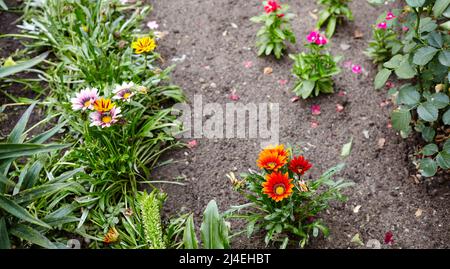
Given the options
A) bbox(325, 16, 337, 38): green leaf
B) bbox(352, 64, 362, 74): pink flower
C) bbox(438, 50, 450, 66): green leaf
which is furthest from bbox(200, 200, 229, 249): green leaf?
bbox(325, 16, 337, 38): green leaf

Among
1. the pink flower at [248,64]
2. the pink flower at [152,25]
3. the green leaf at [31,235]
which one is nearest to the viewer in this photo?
the green leaf at [31,235]

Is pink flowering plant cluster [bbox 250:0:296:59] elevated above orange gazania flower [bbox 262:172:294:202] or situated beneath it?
elevated above

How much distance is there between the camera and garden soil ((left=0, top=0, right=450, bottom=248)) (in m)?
2.54

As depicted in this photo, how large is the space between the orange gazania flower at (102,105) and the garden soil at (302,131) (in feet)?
1.68

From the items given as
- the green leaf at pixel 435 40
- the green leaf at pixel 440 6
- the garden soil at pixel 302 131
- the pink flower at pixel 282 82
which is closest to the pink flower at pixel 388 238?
the garden soil at pixel 302 131

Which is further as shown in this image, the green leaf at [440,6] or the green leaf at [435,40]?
the green leaf at [435,40]

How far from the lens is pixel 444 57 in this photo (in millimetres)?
2326

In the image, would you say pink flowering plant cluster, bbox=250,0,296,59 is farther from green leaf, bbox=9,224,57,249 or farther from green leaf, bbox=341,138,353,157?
green leaf, bbox=9,224,57,249

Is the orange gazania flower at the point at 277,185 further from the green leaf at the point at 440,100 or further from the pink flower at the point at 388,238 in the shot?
the green leaf at the point at 440,100

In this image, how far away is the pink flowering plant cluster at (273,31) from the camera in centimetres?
323

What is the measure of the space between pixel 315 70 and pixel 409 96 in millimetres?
671

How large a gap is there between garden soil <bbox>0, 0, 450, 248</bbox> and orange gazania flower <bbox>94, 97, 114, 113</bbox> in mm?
512

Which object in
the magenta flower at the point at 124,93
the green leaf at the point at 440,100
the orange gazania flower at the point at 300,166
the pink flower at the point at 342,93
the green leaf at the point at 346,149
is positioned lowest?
the green leaf at the point at 346,149
